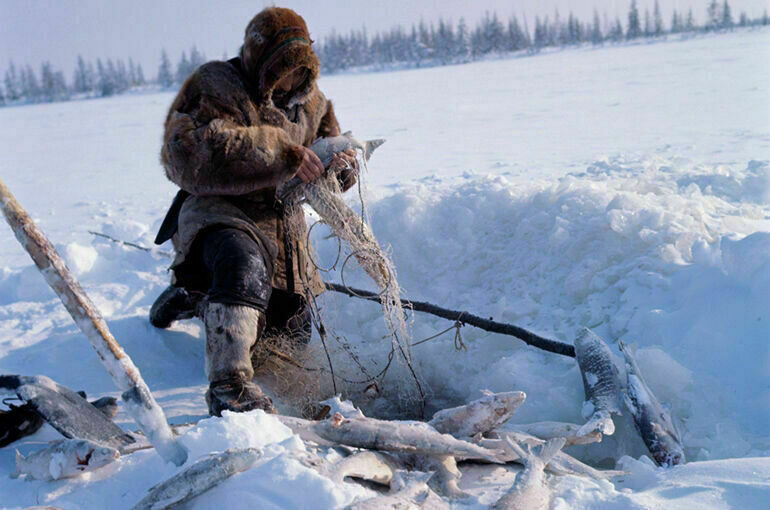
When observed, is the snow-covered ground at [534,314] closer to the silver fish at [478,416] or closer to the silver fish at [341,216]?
the silver fish at [478,416]

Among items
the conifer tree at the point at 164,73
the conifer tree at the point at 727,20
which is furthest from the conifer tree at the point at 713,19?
the conifer tree at the point at 164,73

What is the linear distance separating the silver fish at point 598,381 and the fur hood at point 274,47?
1.99 meters

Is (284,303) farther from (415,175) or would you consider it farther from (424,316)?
(415,175)

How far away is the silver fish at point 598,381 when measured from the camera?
249cm

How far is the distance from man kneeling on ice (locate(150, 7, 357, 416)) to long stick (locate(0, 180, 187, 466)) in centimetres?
63

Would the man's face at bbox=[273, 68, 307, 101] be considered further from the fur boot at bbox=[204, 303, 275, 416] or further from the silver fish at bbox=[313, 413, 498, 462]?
the silver fish at bbox=[313, 413, 498, 462]

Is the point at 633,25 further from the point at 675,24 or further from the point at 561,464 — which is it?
the point at 561,464

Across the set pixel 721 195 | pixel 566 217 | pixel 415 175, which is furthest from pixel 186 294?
pixel 415 175

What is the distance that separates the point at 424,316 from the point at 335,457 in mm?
2182

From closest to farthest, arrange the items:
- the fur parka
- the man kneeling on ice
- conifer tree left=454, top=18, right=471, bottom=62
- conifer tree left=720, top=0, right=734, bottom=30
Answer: the man kneeling on ice
the fur parka
conifer tree left=720, top=0, right=734, bottom=30
conifer tree left=454, top=18, right=471, bottom=62

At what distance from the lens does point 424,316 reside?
406cm

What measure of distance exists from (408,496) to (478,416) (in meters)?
0.53

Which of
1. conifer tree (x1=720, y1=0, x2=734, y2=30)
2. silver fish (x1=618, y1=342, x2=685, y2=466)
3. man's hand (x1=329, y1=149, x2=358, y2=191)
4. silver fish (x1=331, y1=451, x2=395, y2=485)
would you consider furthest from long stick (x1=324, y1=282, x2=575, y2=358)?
conifer tree (x1=720, y1=0, x2=734, y2=30)

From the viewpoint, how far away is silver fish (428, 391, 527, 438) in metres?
2.27
